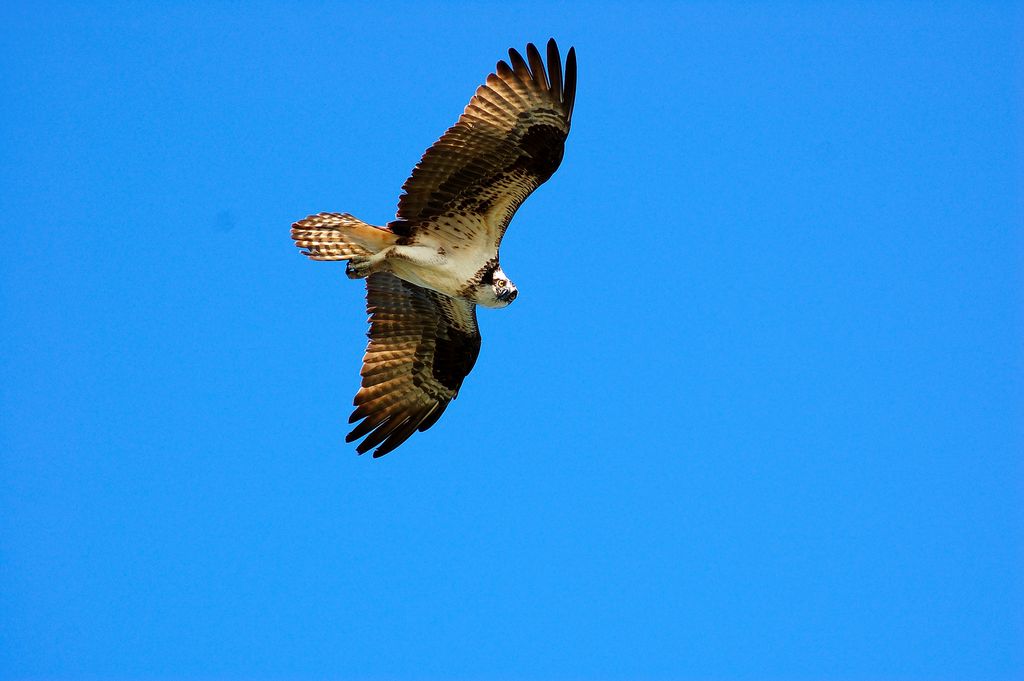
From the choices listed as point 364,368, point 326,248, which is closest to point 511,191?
point 326,248

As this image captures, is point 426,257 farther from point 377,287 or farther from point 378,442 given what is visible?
point 378,442

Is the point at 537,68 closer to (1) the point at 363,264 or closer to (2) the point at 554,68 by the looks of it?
(2) the point at 554,68

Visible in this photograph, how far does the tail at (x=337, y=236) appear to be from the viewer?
32.5 feet

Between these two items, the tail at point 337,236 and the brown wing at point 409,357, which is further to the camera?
the brown wing at point 409,357

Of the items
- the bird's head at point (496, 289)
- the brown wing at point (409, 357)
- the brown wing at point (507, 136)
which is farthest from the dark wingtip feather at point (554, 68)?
the brown wing at point (409, 357)

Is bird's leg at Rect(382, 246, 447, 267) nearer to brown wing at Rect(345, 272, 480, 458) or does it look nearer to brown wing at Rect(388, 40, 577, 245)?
brown wing at Rect(388, 40, 577, 245)

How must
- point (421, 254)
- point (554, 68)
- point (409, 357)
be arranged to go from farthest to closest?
point (409, 357) < point (421, 254) < point (554, 68)

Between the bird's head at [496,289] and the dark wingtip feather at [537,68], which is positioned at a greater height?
the dark wingtip feather at [537,68]

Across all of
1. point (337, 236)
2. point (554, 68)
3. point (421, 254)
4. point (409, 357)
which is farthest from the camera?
point (409, 357)

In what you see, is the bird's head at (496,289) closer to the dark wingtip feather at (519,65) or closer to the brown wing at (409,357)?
the brown wing at (409,357)

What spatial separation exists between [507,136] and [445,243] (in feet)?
3.59

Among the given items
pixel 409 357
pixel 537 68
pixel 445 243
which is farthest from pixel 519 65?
pixel 409 357

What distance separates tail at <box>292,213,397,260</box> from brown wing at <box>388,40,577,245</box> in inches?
20.2

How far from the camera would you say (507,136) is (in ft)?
31.2
